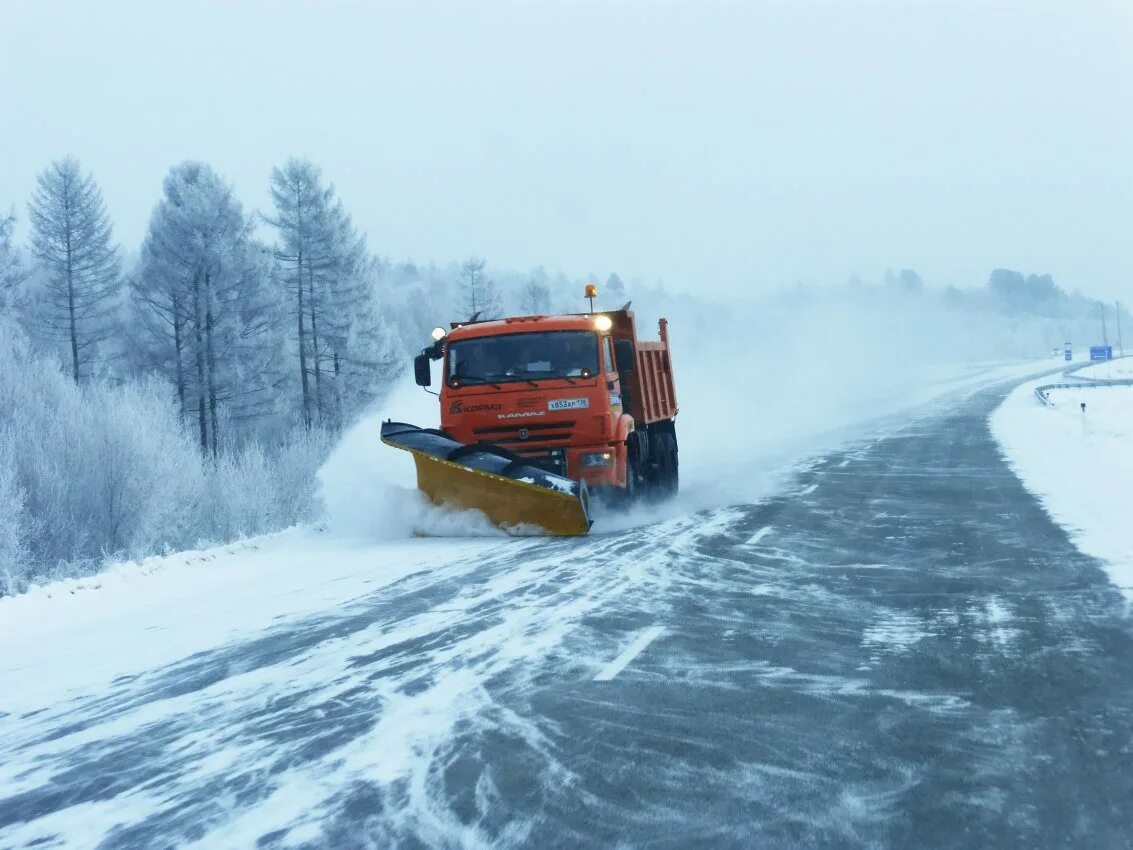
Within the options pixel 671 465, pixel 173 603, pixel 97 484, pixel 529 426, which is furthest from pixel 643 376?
pixel 97 484

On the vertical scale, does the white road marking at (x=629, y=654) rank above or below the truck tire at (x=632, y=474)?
below

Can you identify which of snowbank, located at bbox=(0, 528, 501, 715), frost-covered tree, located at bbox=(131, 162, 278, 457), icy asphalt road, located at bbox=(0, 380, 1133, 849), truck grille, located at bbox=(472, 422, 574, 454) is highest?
→ frost-covered tree, located at bbox=(131, 162, 278, 457)

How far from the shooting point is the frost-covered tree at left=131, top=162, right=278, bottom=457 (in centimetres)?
4022

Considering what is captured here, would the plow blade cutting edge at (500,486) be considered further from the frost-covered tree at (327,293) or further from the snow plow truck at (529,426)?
the frost-covered tree at (327,293)

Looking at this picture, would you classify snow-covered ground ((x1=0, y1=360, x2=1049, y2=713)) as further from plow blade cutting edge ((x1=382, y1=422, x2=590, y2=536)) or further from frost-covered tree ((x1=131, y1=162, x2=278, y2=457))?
frost-covered tree ((x1=131, y1=162, x2=278, y2=457))

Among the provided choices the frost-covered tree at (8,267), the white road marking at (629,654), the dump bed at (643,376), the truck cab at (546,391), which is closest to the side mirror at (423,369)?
the truck cab at (546,391)

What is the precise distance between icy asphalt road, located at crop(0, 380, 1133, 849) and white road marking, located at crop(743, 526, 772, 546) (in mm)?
2045

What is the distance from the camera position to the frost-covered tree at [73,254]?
144ft

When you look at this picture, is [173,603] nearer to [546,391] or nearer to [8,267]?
[546,391]

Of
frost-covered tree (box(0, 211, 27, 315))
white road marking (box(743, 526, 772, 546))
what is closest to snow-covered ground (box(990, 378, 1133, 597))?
white road marking (box(743, 526, 772, 546))

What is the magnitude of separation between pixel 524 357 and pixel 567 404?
90 centimetres

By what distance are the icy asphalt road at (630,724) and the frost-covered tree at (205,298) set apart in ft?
110

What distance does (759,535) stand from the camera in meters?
12.6

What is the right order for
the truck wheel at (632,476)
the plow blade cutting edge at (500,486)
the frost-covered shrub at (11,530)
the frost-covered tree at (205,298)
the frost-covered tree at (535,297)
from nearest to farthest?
the plow blade cutting edge at (500,486), the truck wheel at (632,476), the frost-covered shrub at (11,530), the frost-covered tree at (205,298), the frost-covered tree at (535,297)
